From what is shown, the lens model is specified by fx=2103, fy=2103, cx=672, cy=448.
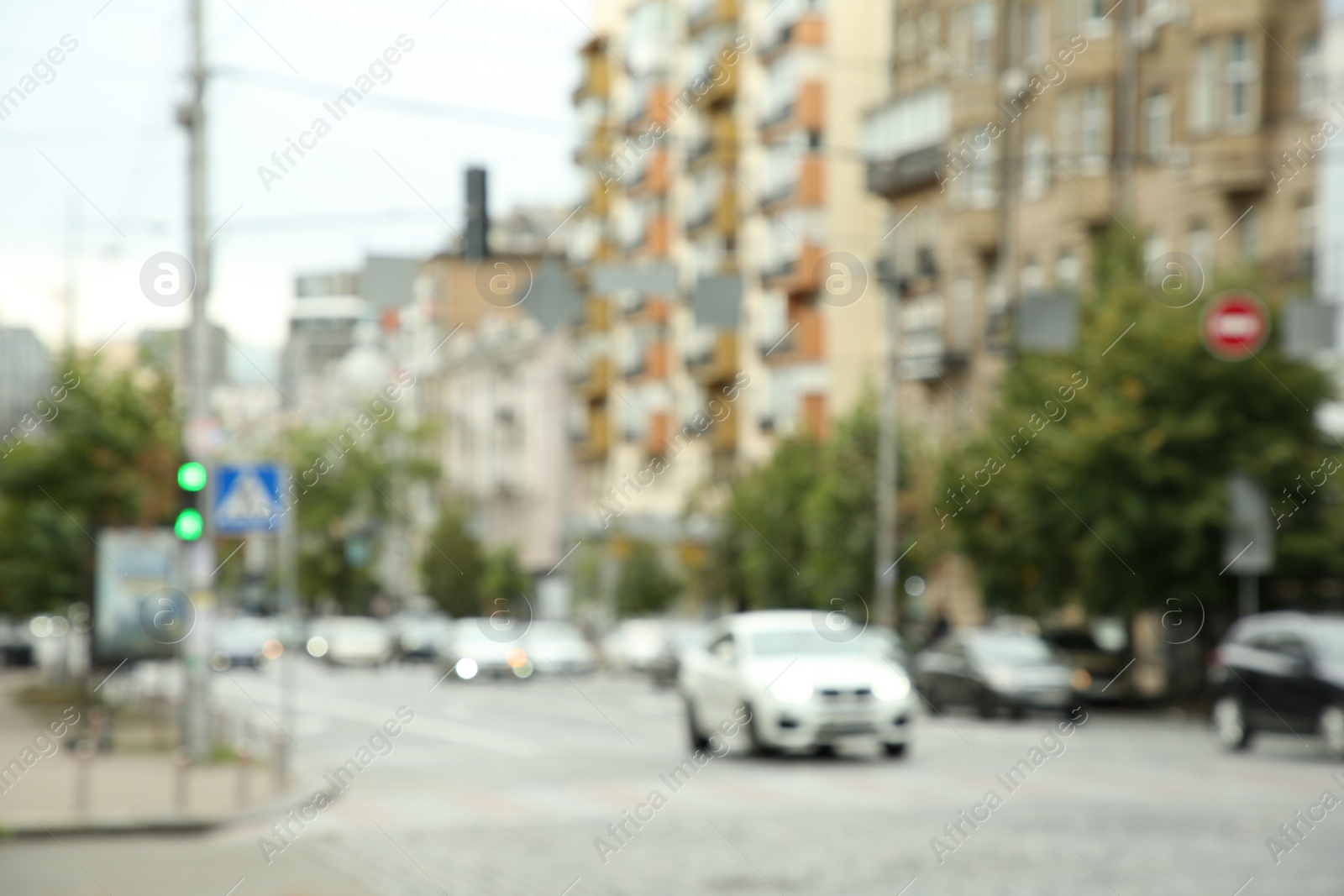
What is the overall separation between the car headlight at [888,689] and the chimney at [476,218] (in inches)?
310

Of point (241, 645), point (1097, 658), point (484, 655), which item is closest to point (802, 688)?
point (1097, 658)

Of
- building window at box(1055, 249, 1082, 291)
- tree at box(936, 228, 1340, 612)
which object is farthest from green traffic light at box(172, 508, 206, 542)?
building window at box(1055, 249, 1082, 291)

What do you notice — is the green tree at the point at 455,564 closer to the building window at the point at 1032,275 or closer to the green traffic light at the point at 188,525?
the building window at the point at 1032,275

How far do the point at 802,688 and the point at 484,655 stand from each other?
29977 mm

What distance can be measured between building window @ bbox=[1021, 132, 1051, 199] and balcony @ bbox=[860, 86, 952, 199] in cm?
262

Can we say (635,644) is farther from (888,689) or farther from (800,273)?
(888,689)

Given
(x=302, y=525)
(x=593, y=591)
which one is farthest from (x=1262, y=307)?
(x=302, y=525)

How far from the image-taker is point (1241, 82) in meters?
42.8

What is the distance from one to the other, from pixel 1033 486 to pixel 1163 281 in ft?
14.2

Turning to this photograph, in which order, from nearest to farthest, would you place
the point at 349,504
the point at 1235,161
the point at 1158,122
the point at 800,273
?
the point at 1235,161 < the point at 1158,122 < the point at 800,273 < the point at 349,504

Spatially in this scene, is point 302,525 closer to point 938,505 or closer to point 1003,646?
point 938,505

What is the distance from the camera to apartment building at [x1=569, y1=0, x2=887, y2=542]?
63.7m

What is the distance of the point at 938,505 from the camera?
43438 millimetres

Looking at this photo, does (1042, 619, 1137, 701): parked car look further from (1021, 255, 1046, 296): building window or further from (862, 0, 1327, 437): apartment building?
(1021, 255, 1046, 296): building window
